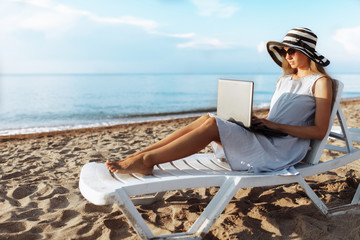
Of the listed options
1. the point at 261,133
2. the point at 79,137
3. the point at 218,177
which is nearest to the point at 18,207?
the point at 218,177

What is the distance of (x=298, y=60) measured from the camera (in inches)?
118

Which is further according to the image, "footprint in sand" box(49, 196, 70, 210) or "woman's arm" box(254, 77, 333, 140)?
"footprint in sand" box(49, 196, 70, 210)

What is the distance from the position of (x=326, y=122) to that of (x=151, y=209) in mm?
1755

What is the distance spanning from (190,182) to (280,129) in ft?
3.29

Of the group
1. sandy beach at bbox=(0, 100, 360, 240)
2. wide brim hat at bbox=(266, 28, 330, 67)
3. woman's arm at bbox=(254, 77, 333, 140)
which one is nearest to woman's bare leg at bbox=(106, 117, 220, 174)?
sandy beach at bbox=(0, 100, 360, 240)

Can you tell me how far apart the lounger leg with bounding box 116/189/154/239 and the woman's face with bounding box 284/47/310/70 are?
79.9 inches

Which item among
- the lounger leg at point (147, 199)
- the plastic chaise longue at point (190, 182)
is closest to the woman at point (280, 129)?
the plastic chaise longue at point (190, 182)

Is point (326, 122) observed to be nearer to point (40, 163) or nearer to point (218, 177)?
point (218, 177)

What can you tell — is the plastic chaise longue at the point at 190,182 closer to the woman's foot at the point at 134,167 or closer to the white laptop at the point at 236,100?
the woman's foot at the point at 134,167

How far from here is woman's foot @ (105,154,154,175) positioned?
94.3 inches

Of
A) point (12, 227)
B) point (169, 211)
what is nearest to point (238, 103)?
point (169, 211)

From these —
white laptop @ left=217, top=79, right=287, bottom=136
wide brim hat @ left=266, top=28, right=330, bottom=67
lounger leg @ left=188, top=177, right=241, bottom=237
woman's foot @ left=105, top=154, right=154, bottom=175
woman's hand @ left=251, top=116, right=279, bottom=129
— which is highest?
wide brim hat @ left=266, top=28, right=330, bottom=67

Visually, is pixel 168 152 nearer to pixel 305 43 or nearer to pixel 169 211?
pixel 169 211

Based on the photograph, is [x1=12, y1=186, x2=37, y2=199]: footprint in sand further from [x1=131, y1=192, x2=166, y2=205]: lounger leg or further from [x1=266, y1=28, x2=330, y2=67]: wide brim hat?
[x1=266, y1=28, x2=330, y2=67]: wide brim hat
